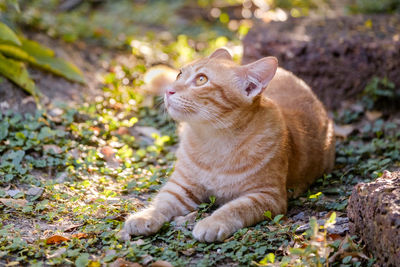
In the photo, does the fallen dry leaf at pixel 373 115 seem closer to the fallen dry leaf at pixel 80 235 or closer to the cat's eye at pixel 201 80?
the cat's eye at pixel 201 80

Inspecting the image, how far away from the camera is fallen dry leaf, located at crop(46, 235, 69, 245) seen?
3.27 m

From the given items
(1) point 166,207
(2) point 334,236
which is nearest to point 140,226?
(1) point 166,207

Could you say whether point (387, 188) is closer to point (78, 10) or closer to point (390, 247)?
point (390, 247)

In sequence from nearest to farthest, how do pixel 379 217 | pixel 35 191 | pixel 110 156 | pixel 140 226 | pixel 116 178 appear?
pixel 379 217 → pixel 140 226 → pixel 35 191 → pixel 116 178 → pixel 110 156

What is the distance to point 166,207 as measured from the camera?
3717 millimetres

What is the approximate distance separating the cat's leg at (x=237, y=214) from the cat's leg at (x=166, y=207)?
33 centimetres

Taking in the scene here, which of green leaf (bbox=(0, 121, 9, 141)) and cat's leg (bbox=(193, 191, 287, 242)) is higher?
green leaf (bbox=(0, 121, 9, 141))

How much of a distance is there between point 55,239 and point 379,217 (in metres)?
2.04

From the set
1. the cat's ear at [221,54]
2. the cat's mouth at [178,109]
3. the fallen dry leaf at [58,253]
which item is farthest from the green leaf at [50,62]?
the fallen dry leaf at [58,253]

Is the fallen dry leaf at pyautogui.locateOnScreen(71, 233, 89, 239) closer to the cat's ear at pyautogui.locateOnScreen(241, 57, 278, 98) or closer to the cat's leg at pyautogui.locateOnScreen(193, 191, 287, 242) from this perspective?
the cat's leg at pyautogui.locateOnScreen(193, 191, 287, 242)

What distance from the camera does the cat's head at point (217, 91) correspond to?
12.0 feet

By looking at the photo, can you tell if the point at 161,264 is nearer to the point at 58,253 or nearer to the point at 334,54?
the point at 58,253

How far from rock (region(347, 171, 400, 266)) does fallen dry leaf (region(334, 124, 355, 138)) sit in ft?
7.77

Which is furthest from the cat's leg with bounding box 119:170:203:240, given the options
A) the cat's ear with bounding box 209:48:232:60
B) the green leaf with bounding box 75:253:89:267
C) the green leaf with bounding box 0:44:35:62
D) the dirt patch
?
the green leaf with bounding box 0:44:35:62
